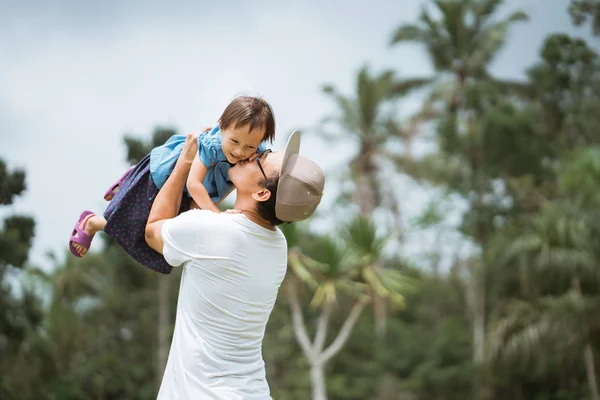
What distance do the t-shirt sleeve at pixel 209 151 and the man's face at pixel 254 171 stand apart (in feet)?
0.41

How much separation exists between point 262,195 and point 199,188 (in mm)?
274

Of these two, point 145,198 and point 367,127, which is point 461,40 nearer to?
point 367,127

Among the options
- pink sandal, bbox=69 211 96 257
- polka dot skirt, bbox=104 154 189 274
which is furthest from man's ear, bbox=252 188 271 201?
pink sandal, bbox=69 211 96 257

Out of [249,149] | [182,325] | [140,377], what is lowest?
[140,377]

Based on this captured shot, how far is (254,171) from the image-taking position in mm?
2668

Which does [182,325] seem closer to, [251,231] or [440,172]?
[251,231]

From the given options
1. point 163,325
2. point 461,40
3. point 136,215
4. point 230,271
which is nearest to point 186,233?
point 230,271

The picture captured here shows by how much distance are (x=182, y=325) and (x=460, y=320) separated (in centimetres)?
2078

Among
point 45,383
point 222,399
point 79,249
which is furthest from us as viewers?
point 45,383

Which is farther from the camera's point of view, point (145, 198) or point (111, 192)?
point (111, 192)

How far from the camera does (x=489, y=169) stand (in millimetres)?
21625

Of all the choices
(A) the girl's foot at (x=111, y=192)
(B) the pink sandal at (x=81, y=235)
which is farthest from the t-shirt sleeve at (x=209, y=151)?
(B) the pink sandal at (x=81, y=235)

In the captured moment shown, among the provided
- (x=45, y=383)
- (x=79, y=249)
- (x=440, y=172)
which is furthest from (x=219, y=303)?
(x=440, y=172)

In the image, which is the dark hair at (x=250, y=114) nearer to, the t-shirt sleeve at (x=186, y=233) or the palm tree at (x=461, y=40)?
the t-shirt sleeve at (x=186, y=233)
